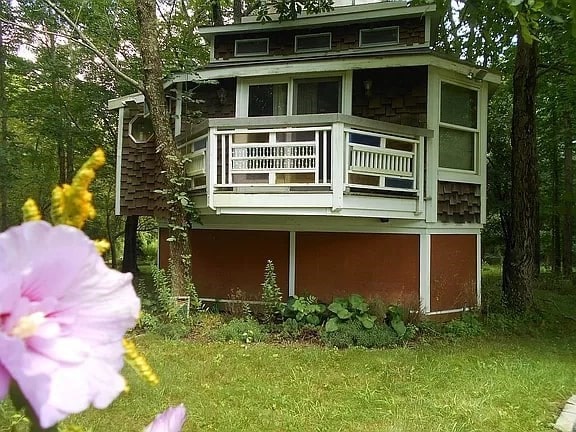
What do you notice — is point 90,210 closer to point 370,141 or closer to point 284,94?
point 370,141

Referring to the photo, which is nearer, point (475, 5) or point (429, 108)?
point (475, 5)

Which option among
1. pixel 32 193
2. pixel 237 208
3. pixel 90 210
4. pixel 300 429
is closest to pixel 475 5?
pixel 237 208

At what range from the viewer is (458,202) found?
25.2ft

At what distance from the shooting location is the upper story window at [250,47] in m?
9.37

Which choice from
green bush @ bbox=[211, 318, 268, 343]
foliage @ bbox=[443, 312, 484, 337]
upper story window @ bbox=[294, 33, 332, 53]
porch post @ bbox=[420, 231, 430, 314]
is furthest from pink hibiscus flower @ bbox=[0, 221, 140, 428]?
upper story window @ bbox=[294, 33, 332, 53]

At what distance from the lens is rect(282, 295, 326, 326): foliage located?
21.9 ft

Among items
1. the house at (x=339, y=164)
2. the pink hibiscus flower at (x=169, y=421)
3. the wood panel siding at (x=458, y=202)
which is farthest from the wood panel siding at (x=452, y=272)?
the pink hibiscus flower at (x=169, y=421)

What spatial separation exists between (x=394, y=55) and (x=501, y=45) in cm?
284

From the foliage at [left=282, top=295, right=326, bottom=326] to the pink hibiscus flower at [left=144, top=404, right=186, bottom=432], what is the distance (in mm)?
6211

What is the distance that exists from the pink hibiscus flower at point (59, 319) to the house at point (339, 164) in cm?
584

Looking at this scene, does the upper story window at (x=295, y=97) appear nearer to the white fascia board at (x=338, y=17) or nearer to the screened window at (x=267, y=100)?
the screened window at (x=267, y=100)

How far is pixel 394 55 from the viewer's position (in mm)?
7129

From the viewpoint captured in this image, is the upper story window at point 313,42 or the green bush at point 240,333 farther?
the upper story window at point 313,42

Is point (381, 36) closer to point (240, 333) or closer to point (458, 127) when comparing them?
point (458, 127)
